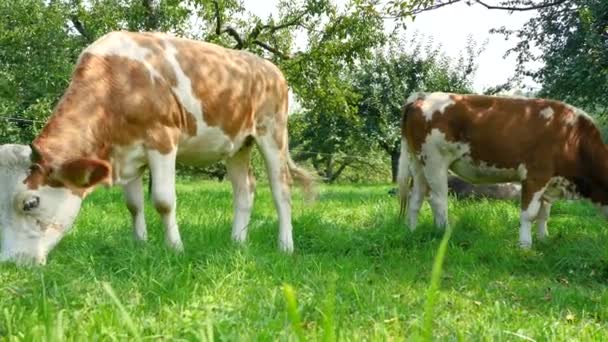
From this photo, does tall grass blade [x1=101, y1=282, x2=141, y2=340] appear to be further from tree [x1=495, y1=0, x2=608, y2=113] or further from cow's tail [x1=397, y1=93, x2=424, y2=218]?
tree [x1=495, y1=0, x2=608, y2=113]

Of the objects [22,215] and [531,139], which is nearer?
[22,215]

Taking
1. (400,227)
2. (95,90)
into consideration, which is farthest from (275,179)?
(95,90)

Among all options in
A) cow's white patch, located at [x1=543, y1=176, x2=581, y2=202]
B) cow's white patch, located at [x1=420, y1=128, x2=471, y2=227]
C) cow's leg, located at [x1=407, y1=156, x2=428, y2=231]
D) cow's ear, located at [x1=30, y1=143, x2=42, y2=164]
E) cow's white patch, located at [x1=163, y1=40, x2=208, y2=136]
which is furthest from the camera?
cow's leg, located at [x1=407, y1=156, x2=428, y2=231]

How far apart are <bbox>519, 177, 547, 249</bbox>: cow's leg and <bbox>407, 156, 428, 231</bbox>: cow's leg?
1.30 metres

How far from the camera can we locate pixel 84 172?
14.4ft

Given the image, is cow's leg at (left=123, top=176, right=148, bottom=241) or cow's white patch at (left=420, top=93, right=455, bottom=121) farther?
cow's white patch at (left=420, top=93, right=455, bottom=121)

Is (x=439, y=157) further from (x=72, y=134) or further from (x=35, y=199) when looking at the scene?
(x=35, y=199)

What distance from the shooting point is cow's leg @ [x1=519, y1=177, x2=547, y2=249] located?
7.02 meters

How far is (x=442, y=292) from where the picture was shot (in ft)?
14.0

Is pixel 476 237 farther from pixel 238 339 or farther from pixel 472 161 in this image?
pixel 238 339

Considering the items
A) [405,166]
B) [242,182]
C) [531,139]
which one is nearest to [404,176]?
[405,166]

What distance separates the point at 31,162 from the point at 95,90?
77cm

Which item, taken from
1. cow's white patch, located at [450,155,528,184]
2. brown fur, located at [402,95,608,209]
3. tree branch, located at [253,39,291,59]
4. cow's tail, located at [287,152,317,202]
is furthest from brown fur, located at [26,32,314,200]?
tree branch, located at [253,39,291,59]

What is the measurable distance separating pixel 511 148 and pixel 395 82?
75.6 ft
